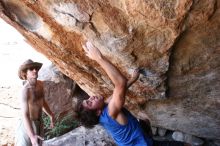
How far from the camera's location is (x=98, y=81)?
207 inches

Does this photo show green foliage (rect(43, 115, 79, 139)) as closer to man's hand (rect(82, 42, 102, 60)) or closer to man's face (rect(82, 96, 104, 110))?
man's hand (rect(82, 42, 102, 60))

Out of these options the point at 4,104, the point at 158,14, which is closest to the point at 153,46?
the point at 158,14

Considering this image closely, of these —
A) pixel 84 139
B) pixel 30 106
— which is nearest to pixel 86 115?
pixel 30 106

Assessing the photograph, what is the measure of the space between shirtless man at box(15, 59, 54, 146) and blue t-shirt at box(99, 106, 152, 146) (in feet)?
3.59

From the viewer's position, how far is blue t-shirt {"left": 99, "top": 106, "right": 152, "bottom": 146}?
11.8 feet

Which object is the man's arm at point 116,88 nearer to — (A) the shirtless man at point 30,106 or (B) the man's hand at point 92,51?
(B) the man's hand at point 92,51

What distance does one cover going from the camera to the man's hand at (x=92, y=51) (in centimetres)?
360

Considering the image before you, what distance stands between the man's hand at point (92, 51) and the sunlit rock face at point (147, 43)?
0.08 meters

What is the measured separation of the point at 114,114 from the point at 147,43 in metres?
0.95

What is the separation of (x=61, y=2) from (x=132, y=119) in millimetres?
1388

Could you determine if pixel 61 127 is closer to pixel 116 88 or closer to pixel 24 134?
pixel 24 134

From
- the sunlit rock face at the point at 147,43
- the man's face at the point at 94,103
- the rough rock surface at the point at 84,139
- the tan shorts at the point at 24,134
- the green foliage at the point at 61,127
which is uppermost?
the sunlit rock face at the point at 147,43

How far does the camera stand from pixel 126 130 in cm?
367

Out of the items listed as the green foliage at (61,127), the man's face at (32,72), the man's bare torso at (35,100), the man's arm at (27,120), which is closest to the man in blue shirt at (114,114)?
the man's arm at (27,120)
